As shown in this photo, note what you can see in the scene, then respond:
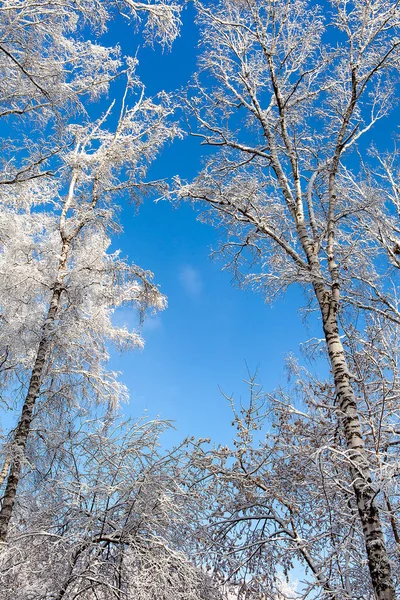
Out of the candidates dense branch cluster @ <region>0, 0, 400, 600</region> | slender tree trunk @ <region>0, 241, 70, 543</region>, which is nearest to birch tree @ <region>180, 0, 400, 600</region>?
dense branch cluster @ <region>0, 0, 400, 600</region>

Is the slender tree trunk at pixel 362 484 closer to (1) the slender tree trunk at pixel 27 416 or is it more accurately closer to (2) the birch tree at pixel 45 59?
(1) the slender tree trunk at pixel 27 416

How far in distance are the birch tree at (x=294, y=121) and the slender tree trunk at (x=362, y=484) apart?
1075mm

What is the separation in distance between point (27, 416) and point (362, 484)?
4.55m

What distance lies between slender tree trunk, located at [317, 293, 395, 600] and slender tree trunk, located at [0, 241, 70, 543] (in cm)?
407

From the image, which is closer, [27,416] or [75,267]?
[27,416]

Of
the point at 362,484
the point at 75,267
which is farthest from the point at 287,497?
the point at 75,267

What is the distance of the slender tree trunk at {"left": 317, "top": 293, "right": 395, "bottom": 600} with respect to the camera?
16.0 ft

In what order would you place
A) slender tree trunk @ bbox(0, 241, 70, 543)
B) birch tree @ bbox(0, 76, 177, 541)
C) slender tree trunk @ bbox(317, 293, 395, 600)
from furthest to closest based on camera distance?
1. birch tree @ bbox(0, 76, 177, 541)
2. slender tree trunk @ bbox(0, 241, 70, 543)
3. slender tree trunk @ bbox(317, 293, 395, 600)

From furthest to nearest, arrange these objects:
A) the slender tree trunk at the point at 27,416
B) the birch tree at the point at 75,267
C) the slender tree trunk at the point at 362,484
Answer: the birch tree at the point at 75,267 < the slender tree trunk at the point at 27,416 < the slender tree trunk at the point at 362,484

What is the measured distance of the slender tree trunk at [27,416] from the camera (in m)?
6.57

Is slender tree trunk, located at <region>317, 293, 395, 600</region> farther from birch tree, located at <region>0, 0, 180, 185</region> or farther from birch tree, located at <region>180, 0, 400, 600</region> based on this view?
birch tree, located at <region>0, 0, 180, 185</region>

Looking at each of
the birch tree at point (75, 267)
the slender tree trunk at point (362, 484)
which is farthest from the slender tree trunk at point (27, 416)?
the slender tree trunk at point (362, 484)

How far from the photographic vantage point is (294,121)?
8797 mm

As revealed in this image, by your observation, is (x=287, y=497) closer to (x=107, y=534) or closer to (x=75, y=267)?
(x=107, y=534)
